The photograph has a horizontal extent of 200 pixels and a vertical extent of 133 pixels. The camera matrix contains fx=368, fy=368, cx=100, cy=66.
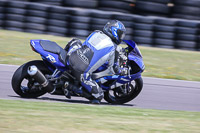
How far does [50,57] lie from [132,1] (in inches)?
325

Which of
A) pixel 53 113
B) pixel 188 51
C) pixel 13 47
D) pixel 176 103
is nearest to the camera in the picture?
pixel 53 113

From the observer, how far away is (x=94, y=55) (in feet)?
19.7

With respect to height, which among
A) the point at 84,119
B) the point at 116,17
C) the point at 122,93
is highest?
the point at 116,17

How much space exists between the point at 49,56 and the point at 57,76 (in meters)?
0.38

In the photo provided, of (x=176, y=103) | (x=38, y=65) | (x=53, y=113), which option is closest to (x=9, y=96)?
(x=38, y=65)

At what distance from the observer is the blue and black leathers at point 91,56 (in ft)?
19.8

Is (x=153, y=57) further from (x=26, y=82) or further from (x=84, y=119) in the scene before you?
(x=84, y=119)

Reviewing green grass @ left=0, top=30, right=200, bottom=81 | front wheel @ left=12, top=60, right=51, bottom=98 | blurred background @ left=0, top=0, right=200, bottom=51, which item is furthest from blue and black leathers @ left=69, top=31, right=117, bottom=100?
blurred background @ left=0, top=0, right=200, bottom=51

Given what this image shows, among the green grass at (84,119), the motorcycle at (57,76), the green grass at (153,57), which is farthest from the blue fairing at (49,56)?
the green grass at (153,57)

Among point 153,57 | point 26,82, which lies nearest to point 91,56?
point 26,82

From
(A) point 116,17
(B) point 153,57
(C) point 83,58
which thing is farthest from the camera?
(A) point 116,17

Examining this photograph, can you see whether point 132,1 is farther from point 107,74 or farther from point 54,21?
point 107,74

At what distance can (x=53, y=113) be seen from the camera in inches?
195

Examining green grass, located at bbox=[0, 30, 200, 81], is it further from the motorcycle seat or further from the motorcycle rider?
the motorcycle rider
